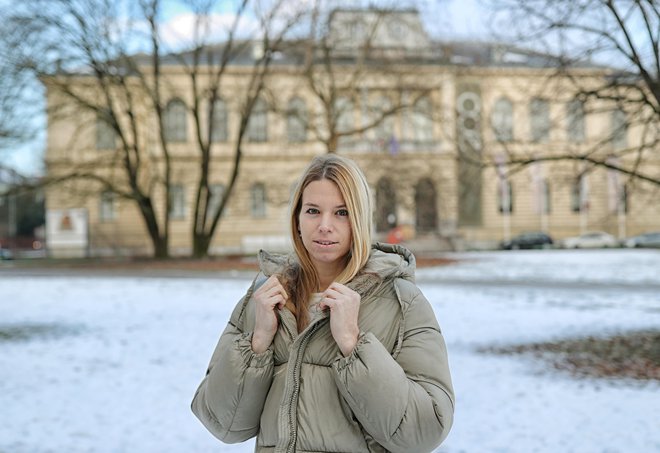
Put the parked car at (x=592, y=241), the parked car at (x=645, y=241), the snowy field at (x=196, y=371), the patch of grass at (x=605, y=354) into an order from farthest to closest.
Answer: the parked car at (x=592, y=241) → the parked car at (x=645, y=241) → the patch of grass at (x=605, y=354) → the snowy field at (x=196, y=371)

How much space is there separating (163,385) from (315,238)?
6.41m

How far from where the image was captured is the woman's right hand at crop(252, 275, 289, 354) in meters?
2.03

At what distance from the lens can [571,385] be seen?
312 inches

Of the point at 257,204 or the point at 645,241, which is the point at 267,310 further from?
the point at 257,204

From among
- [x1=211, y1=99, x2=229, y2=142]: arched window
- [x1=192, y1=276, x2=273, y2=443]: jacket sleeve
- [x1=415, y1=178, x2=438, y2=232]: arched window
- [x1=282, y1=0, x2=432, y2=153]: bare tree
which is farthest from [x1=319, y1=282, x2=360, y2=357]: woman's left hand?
[x1=211, y1=99, x2=229, y2=142]: arched window

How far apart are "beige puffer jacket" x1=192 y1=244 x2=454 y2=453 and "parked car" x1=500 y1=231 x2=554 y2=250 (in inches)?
1813

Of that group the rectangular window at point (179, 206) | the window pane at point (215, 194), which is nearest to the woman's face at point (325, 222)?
the window pane at point (215, 194)

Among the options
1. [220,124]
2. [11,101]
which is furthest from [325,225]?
[220,124]

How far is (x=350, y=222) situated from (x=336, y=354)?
1.26ft

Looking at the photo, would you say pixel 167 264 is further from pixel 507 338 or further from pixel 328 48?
pixel 507 338

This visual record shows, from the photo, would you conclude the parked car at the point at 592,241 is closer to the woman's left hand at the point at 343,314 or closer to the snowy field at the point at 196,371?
the snowy field at the point at 196,371

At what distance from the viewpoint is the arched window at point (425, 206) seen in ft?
120

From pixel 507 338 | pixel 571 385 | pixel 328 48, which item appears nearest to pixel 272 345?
pixel 571 385

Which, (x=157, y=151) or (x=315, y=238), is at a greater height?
(x=157, y=151)
